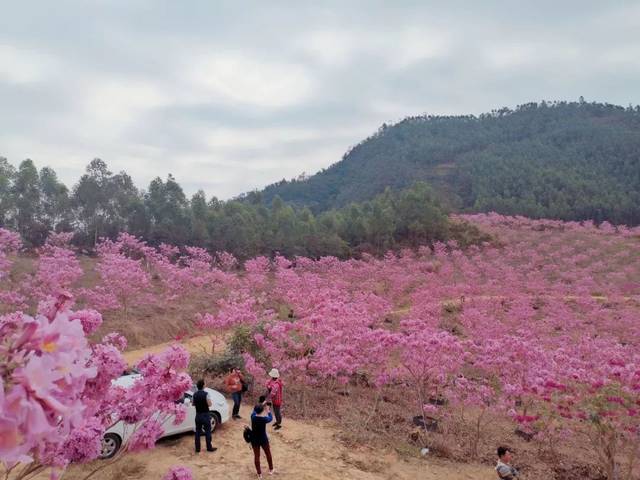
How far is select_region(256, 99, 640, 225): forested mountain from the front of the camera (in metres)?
60.2

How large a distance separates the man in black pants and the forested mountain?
5580 centimetres

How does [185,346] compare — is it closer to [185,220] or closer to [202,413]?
[202,413]

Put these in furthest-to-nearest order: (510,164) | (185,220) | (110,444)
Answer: (510,164) → (185,220) → (110,444)

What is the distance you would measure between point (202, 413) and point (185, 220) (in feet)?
92.1

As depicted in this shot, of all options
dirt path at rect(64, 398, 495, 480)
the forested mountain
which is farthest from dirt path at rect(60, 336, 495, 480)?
the forested mountain

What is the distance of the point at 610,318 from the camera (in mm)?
18875

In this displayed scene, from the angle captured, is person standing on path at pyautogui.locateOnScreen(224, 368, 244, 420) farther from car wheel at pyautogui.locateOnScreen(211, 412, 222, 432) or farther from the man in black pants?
the man in black pants

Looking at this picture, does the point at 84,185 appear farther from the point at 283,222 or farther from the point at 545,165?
the point at 545,165

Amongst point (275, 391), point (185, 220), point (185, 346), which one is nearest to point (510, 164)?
point (185, 220)

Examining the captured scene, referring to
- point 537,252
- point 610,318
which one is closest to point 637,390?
point 610,318

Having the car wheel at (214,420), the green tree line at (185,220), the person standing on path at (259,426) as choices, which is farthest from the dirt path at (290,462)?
the green tree line at (185,220)

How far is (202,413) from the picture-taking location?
8.11 metres

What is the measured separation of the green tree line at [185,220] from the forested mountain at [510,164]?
25521 millimetres


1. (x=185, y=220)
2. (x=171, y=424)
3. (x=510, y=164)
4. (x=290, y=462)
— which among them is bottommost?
(x=290, y=462)
